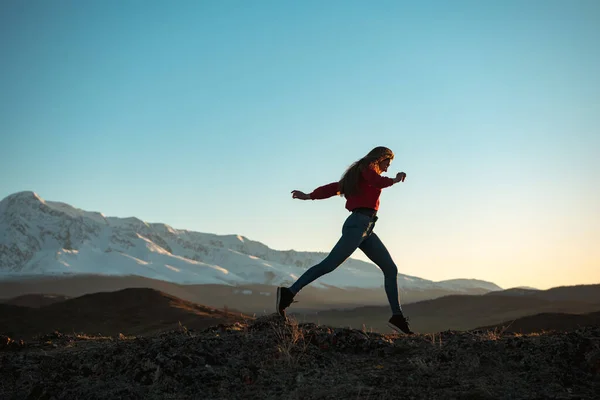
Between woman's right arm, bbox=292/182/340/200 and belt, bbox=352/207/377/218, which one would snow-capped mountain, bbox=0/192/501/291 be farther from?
belt, bbox=352/207/377/218

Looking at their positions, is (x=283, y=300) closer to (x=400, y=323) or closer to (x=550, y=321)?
(x=400, y=323)

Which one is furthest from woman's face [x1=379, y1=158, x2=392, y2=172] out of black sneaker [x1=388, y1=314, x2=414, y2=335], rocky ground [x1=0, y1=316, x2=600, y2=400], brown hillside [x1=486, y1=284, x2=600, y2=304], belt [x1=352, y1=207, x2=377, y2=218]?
brown hillside [x1=486, y1=284, x2=600, y2=304]

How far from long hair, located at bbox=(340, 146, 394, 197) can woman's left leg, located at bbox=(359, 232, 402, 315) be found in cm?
50

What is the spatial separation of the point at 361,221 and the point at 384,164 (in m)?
0.77

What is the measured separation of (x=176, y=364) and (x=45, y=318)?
854 inches

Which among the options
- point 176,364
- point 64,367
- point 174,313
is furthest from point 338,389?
point 174,313

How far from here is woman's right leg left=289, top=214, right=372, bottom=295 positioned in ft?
16.4

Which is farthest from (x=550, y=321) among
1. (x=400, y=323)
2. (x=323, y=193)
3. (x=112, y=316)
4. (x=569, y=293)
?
(x=569, y=293)

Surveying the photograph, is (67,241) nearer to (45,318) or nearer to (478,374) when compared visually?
(45,318)

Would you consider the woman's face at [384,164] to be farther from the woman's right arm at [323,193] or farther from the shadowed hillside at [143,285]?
the shadowed hillside at [143,285]

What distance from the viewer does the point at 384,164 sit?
5484mm

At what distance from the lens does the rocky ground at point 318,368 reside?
3.40m

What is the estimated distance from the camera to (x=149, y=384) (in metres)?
3.68

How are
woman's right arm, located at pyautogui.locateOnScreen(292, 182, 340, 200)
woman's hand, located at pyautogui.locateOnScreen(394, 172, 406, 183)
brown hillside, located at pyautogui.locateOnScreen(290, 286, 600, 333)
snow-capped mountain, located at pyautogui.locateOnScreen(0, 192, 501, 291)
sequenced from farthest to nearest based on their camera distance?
snow-capped mountain, located at pyautogui.locateOnScreen(0, 192, 501, 291) < brown hillside, located at pyautogui.locateOnScreen(290, 286, 600, 333) < woman's right arm, located at pyautogui.locateOnScreen(292, 182, 340, 200) < woman's hand, located at pyautogui.locateOnScreen(394, 172, 406, 183)
